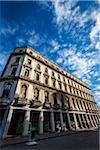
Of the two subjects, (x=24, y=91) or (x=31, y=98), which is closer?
(x=24, y=91)

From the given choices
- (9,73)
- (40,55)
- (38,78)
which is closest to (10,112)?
(9,73)

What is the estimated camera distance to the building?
58.6 feet

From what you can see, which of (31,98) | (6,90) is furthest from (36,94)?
(6,90)

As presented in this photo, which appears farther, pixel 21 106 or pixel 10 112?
pixel 21 106

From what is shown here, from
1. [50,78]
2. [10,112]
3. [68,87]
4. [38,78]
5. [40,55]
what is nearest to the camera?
[10,112]

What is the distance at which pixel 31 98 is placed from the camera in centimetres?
2102

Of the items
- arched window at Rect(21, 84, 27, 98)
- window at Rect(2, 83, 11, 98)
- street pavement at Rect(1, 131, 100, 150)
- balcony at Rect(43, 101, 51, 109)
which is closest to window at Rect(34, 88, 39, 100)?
balcony at Rect(43, 101, 51, 109)

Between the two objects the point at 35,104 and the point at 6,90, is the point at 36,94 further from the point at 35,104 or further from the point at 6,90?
the point at 6,90

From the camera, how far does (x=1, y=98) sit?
59.7ft

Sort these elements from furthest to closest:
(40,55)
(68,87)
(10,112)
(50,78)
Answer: (68,87) → (40,55) → (50,78) → (10,112)

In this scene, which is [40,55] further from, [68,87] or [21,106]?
[21,106]

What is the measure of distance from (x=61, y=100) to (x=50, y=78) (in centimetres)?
558

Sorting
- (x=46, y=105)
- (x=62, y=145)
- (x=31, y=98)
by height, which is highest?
(x=31, y=98)

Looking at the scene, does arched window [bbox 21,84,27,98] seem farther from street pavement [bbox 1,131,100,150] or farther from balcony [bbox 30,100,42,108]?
street pavement [bbox 1,131,100,150]
